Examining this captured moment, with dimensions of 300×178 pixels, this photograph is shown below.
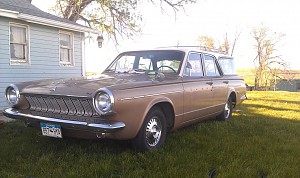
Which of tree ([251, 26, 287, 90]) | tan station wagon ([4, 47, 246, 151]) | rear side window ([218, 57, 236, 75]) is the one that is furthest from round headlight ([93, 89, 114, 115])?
tree ([251, 26, 287, 90])

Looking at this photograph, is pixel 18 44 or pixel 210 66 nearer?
pixel 210 66

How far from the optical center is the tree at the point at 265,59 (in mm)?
41419

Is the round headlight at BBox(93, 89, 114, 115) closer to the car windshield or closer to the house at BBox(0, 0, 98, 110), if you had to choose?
the car windshield

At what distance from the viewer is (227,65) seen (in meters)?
7.47

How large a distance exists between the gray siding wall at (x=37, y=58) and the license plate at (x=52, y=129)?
5.89 metres

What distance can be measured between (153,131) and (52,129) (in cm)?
138

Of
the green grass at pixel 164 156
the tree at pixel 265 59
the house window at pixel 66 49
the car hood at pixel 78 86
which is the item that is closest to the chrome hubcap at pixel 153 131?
the green grass at pixel 164 156

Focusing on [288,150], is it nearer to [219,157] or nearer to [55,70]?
[219,157]

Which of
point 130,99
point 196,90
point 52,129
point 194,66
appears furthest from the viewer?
point 194,66

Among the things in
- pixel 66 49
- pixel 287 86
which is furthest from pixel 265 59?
pixel 66 49

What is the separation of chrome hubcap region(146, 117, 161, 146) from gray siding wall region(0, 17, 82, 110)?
6.47m

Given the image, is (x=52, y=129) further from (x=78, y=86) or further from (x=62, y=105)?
(x=78, y=86)

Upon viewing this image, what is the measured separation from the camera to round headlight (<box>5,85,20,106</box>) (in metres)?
4.54

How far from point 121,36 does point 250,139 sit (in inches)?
586
